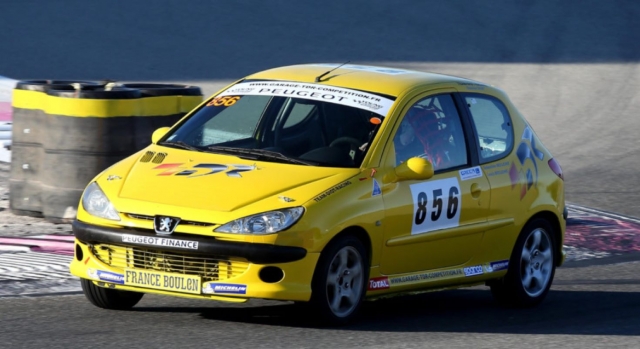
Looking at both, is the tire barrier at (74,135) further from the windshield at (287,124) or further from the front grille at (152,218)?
the front grille at (152,218)

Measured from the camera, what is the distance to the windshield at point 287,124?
7809 mm

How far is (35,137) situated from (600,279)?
15.2ft

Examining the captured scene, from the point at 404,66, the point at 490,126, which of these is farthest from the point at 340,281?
the point at 404,66

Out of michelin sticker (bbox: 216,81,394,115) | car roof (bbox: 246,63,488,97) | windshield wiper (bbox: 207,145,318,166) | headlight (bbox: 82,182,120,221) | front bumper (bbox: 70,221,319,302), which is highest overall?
car roof (bbox: 246,63,488,97)

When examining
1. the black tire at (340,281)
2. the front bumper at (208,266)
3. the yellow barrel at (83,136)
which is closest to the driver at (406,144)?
the black tire at (340,281)

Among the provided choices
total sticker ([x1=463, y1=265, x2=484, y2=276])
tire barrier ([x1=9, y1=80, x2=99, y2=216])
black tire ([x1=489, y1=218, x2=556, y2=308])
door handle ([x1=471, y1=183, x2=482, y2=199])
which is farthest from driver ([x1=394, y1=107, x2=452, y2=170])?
tire barrier ([x1=9, y1=80, x2=99, y2=216])

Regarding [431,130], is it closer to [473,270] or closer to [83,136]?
[473,270]

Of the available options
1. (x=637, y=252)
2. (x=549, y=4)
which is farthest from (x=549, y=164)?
(x=549, y=4)

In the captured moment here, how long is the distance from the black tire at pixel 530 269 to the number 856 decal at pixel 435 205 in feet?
2.64

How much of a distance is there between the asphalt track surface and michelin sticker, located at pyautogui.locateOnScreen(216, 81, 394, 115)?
1267mm

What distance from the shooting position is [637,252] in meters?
11.2

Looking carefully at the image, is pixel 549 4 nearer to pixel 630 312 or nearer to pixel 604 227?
pixel 604 227

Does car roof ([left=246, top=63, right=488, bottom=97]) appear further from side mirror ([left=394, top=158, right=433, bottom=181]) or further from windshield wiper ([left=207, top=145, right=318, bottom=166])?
windshield wiper ([left=207, top=145, right=318, bottom=166])

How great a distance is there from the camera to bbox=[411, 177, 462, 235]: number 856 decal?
7785 millimetres
